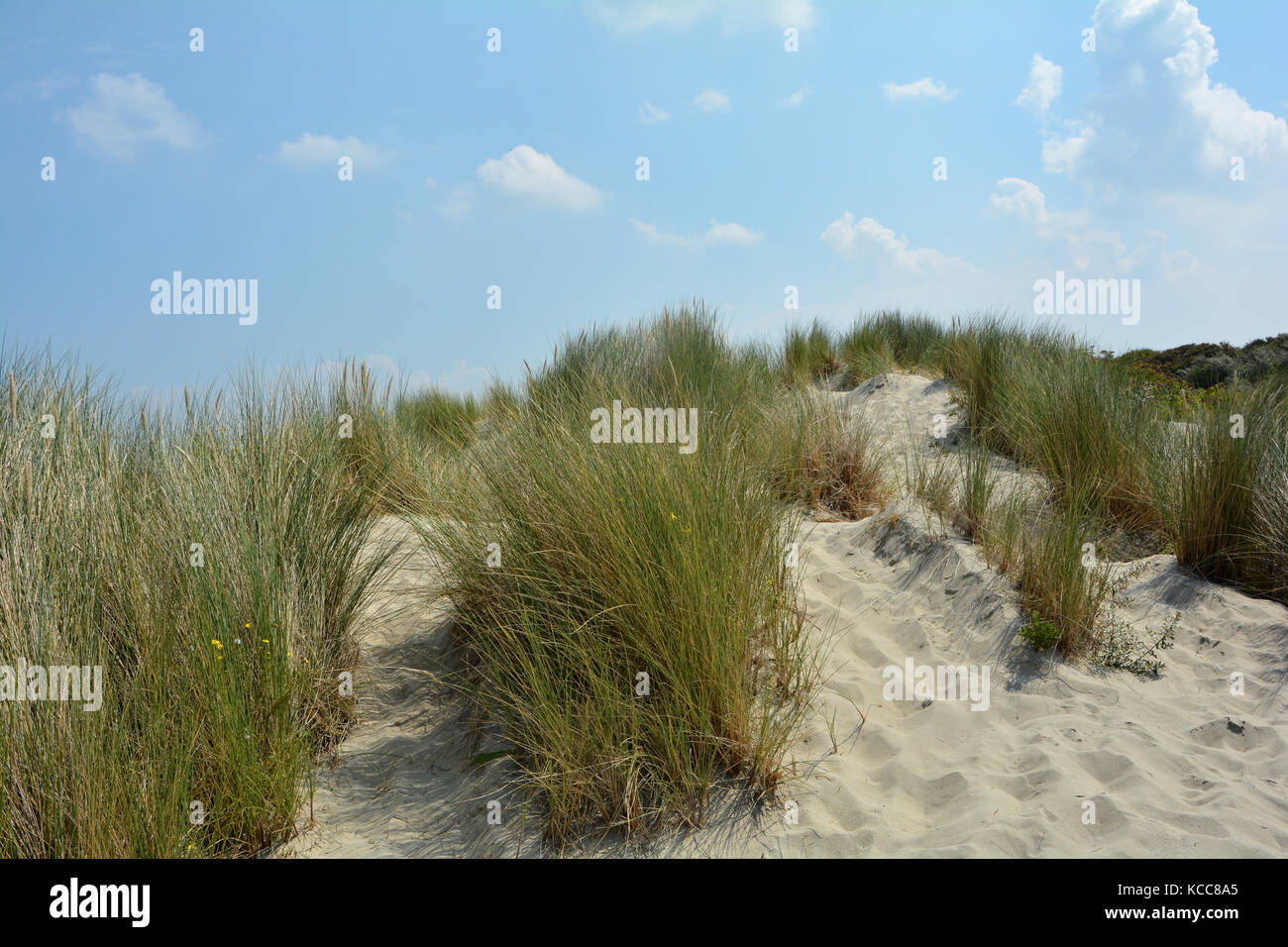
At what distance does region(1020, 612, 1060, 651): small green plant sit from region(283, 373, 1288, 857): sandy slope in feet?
0.30

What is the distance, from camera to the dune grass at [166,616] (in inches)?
99.6

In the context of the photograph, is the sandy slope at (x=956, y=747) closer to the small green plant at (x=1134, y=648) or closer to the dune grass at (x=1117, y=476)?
the small green plant at (x=1134, y=648)

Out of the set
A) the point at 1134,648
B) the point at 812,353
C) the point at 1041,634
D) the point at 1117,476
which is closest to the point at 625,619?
the point at 1041,634

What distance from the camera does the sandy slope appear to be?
2975 millimetres

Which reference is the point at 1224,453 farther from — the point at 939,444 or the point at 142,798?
the point at 142,798

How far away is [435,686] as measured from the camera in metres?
4.29

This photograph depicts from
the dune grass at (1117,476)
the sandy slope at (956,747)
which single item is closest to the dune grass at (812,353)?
the dune grass at (1117,476)

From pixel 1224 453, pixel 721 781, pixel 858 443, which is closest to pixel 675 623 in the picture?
pixel 721 781

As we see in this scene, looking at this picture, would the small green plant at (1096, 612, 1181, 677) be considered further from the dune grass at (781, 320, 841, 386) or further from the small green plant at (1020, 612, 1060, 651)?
the dune grass at (781, 320, 841, 386)

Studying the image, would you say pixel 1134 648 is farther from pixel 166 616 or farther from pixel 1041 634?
pixel 166 616

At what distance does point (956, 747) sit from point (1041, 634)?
39.4 inches

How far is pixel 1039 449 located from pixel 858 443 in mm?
1526

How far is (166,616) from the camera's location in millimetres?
3201

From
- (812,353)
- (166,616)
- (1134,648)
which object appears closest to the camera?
(166,616)
